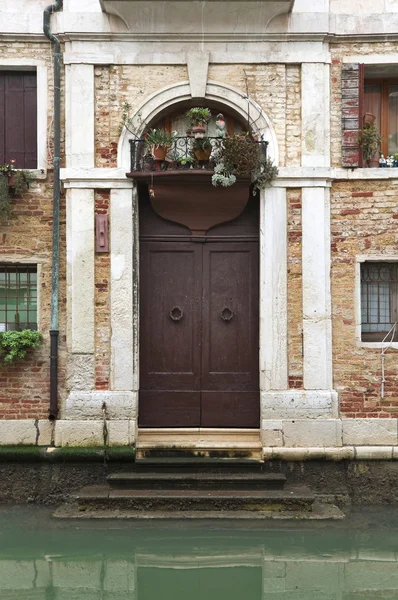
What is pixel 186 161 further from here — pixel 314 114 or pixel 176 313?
pixel 176 313

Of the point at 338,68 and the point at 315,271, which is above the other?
the point at 338,68

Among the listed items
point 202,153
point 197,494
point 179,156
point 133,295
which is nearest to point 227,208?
point 202,153

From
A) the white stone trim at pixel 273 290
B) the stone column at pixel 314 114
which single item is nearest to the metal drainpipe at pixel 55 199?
the white stone trim at pixel 273 290

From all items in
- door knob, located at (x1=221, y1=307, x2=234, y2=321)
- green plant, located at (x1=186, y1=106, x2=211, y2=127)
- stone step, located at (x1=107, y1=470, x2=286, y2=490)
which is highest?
green plant, located at (x1=186, y1=106, x2=211, y2=127)

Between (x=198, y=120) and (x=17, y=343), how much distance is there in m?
3.38

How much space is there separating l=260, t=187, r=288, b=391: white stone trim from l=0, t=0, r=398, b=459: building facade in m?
0.02

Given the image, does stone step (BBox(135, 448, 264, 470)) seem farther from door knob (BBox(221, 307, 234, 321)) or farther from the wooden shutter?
the wooden shutter

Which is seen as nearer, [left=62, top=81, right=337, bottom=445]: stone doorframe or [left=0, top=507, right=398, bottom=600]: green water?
[left=0, top=507, right=398, bottom=600]: green water

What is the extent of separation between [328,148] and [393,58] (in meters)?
1.35

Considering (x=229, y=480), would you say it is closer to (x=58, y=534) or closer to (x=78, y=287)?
(x=58, y=534)

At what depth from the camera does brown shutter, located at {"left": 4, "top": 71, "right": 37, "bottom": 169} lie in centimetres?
844

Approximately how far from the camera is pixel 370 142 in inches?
324

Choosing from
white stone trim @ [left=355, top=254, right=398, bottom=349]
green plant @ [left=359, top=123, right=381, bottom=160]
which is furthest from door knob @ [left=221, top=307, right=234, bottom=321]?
green plant @ [left=359, top=123, right=381, bottom=160]

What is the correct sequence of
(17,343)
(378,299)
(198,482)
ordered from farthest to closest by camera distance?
(378,299)
(17,343)
(198,482)
